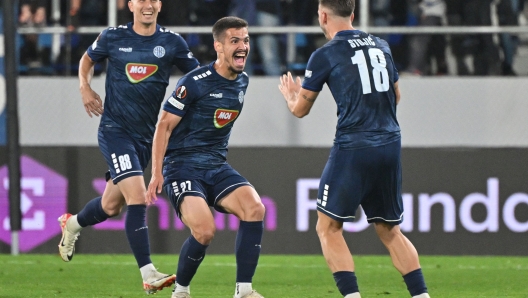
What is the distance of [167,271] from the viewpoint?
970 cm

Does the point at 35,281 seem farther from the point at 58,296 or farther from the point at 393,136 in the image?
the point at 393,136

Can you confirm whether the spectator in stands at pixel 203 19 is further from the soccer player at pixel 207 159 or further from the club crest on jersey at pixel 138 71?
the soccer player at pixel 207 159

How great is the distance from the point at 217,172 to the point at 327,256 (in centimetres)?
131

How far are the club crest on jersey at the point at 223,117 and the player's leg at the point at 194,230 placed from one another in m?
0.57

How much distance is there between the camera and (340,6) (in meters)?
6.05

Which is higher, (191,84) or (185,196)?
(191,84)

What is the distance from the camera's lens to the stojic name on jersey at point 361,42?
602cm

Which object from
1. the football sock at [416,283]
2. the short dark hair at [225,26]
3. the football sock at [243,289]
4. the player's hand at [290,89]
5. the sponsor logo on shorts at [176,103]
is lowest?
the football sock at [243,289]

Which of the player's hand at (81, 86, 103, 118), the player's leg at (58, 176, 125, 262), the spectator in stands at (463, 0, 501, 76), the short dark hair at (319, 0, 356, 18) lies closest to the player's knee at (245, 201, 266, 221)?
the player's leg at (58, 176, 125, 262)

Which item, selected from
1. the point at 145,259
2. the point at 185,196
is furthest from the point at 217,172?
the point at 145,259

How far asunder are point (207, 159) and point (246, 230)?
0.57 meters

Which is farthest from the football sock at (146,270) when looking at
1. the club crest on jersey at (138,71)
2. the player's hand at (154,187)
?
the club crest on jersey at (138,71)

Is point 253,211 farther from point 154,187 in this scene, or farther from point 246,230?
point 154,187

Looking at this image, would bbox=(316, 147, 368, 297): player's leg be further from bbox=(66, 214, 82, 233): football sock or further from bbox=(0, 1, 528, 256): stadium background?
bbox=(0, 1, 528, 256): stadium background
